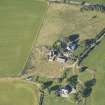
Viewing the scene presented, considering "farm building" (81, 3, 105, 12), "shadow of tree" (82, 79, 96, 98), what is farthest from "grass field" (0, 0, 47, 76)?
"shadow of tree" (82, 79, 96, 98)

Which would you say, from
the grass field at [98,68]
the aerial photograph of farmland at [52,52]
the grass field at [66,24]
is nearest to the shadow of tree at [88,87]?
the aerial photograph of farmland at [52,52]

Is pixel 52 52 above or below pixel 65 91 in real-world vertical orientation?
above

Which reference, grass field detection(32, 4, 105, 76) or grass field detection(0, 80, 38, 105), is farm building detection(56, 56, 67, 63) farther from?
grass field detection(0, 80, 38, 105)

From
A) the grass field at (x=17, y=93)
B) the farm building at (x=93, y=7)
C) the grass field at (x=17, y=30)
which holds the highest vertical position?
the farm building at (x=93, y=7)

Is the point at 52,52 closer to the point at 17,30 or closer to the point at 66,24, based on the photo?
the point at 66,24

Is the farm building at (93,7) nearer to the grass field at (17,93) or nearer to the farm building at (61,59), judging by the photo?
the farm building at (61,59)

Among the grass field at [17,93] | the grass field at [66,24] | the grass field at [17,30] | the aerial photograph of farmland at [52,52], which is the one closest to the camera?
the grass field at [17,93]

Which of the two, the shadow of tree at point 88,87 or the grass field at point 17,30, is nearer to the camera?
the shadow of tree at point 88,87

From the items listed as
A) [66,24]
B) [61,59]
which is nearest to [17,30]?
[66,24]

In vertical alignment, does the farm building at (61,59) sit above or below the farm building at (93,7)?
below
